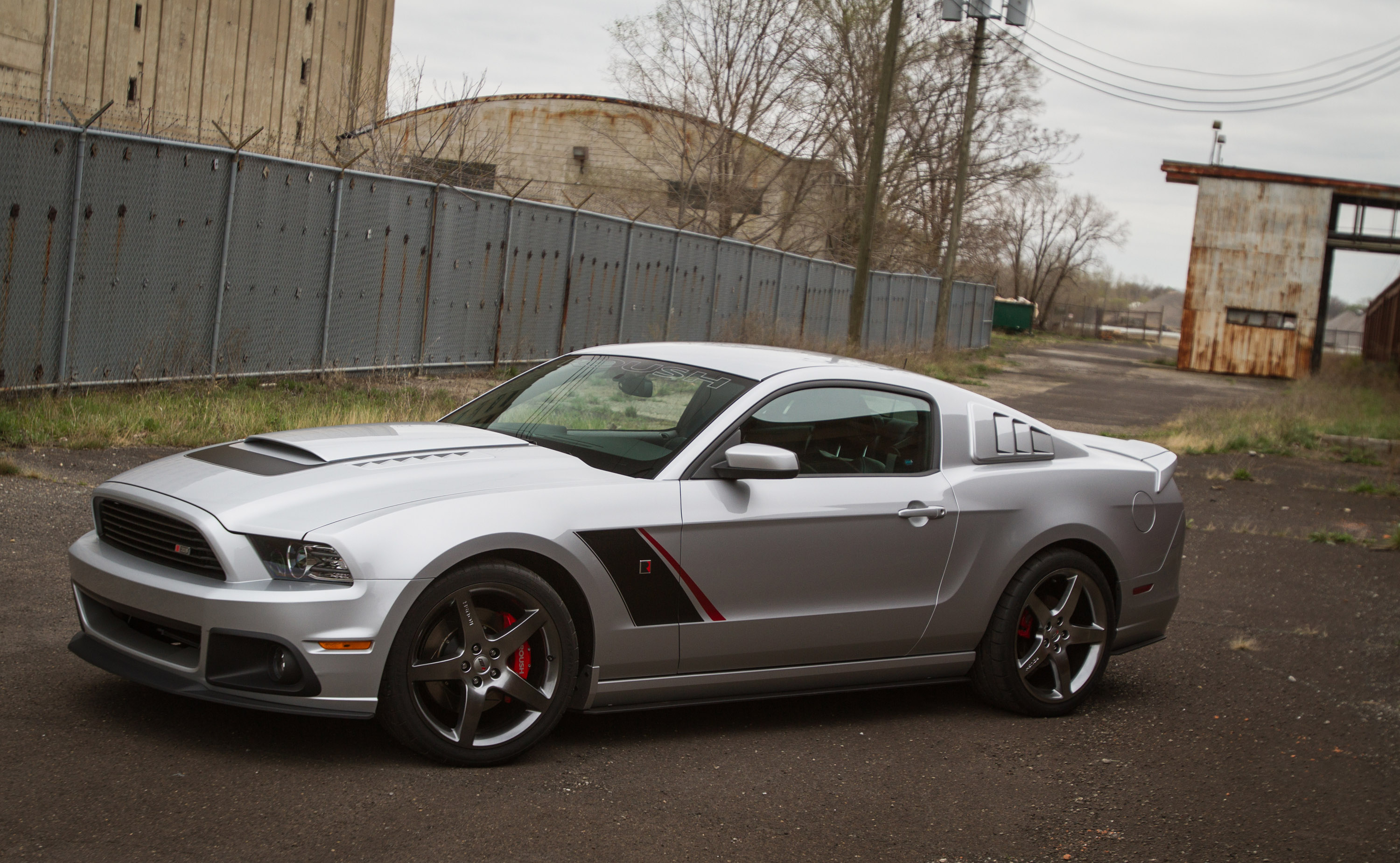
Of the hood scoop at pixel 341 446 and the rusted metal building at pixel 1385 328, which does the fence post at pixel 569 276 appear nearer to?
the hood scoop at pixel 341 446

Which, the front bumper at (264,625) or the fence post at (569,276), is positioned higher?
the fence post at (569,276)

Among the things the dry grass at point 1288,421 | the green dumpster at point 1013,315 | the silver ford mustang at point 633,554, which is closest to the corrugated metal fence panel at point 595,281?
the dry grass at point 1288,421

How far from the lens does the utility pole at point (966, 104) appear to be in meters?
29.3

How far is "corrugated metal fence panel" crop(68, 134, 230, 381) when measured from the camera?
35.7 ft

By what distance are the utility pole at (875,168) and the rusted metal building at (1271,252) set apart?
68.5ft

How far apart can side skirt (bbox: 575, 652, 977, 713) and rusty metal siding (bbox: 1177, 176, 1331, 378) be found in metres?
37.8

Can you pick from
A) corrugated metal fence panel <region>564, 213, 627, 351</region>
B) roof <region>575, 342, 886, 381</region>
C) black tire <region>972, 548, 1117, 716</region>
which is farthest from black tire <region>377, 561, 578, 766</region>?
corrugated metal fence panel <region>564, 213, 627, 351</region>

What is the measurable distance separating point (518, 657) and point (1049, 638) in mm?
2504

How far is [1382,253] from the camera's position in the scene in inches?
1582

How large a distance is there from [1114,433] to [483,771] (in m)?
16.7

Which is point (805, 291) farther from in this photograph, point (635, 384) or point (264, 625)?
point (264, 625)

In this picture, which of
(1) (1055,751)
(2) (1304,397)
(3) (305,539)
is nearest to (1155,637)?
(1) (1055,751)

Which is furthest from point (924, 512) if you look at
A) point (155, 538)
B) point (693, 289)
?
point (693, 289)

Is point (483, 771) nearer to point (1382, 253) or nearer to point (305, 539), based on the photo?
point (305, 539)
